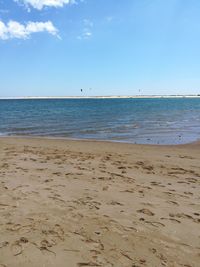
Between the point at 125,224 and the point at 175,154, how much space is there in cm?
801

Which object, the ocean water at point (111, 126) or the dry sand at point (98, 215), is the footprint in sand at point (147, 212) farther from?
the ocean water at point (111, 126)

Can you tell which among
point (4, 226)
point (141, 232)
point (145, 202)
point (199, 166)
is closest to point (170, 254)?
point (141, 232)

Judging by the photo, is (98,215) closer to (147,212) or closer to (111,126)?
(147,212)

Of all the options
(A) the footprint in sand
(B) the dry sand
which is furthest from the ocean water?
(A) the footprint in sand

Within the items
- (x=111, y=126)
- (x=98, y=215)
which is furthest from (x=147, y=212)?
(x=111, y=126)

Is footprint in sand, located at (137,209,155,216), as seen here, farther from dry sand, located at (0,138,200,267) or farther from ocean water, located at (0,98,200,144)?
ocean water, located at (0,98,200,144)

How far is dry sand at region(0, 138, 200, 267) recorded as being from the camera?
3989mm

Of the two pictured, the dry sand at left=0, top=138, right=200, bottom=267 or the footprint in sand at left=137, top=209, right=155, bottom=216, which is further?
the footprint in sand at left=137, top=209, right=155, bottom=216

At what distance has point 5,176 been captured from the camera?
7852mm

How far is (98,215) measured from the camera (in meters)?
5.30

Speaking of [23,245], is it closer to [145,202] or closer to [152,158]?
[145,202]

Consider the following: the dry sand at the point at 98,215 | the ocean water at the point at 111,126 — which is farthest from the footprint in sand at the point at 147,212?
the ocean water at the point at 111,126

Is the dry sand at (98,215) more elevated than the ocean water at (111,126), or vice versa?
the dry sand at (98,215)

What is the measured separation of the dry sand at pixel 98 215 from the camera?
399 centimetres
